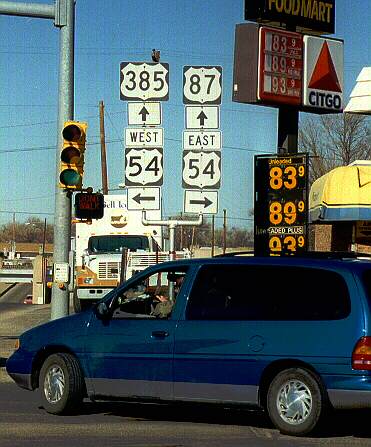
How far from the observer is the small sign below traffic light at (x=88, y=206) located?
1805cm

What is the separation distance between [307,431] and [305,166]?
703cm

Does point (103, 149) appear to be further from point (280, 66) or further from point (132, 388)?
point (132, 388)

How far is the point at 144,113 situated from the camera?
21.7 m

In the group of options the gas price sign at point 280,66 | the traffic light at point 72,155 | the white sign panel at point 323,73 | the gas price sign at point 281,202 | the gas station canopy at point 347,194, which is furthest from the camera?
the gas station canopy at point 347,194

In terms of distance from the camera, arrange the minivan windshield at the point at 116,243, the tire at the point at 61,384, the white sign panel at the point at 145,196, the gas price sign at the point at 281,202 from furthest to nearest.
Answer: the minivan windshield at the point at 116,243 → the white sign panel at the point at 145,196 → the gas price sign at the point at 281,202 → the tire at the point at 61,384

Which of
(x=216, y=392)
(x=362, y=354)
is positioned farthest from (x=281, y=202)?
(x=362, y=354)

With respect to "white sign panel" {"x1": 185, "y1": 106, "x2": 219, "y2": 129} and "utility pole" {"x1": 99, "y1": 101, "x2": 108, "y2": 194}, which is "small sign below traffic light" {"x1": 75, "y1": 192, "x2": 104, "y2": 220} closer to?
"white sign panel" {"x1": 185, "y1": 106, "x2": 219, "y2": 129}

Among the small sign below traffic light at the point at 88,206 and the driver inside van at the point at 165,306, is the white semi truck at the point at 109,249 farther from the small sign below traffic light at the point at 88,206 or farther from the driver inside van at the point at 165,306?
the driver inside van at the point at 165,306

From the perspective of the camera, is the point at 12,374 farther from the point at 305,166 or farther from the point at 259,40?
the point at 259,40

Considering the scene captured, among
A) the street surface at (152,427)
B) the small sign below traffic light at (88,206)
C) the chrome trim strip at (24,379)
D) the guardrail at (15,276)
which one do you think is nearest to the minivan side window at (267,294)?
the street surface at (152,427)

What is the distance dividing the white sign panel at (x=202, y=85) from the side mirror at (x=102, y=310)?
30.9 ft

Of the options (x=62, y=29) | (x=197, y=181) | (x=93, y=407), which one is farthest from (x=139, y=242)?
(x=93, y=407)

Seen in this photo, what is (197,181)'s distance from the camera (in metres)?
20.7

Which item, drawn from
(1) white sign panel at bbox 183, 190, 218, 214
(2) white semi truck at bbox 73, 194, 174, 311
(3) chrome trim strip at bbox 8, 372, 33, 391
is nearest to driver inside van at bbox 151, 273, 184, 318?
(3) chrome trim strip at bbox 8, 372, 33, 391
